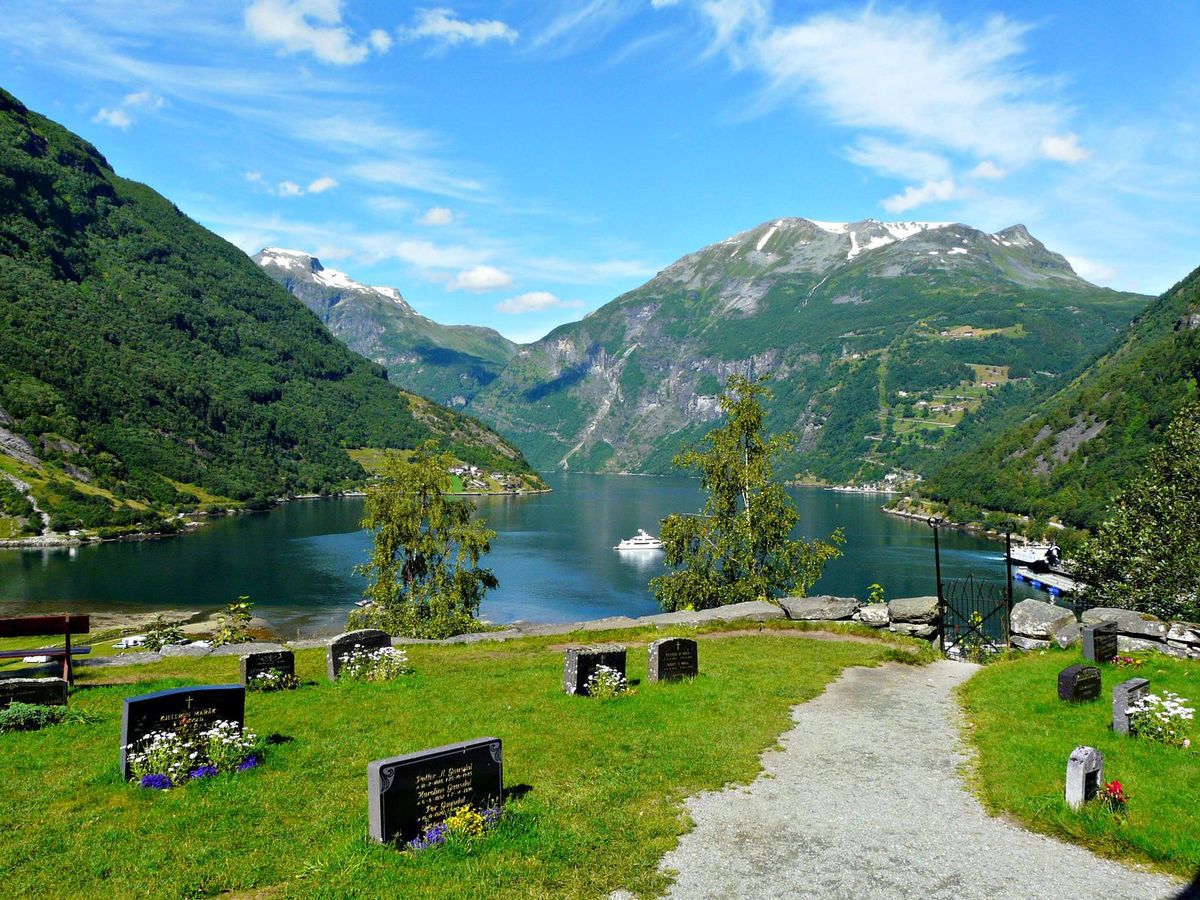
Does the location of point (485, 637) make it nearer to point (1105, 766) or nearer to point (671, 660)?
point (671, 660)

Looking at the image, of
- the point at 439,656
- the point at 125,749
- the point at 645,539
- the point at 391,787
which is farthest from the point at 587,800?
the point at 645,539

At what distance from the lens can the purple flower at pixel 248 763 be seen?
43.1 ft

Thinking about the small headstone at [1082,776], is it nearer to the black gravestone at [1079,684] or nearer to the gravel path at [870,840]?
the gravel path at [870,840]

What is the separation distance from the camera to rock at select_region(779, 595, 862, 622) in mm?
31844

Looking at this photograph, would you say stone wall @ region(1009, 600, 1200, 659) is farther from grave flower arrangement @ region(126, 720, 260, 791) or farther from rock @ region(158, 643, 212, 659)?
rock @ region(158, 643, 212, 659)

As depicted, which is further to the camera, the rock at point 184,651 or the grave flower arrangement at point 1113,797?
the rock at point 184,651

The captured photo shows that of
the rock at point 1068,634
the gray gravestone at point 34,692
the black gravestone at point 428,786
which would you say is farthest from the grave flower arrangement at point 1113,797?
the gray gravestone at point 34,692

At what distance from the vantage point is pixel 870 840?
11.2 m

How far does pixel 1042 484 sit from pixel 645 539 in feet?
355

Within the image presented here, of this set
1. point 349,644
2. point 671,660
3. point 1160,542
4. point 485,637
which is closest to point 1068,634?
point 671,660

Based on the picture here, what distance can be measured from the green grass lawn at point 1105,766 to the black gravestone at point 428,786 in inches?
343

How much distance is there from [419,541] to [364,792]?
35646mm

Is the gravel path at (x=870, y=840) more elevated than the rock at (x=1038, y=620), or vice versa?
the gravel path at (x=870, y=840)

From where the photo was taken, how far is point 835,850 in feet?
35.6
